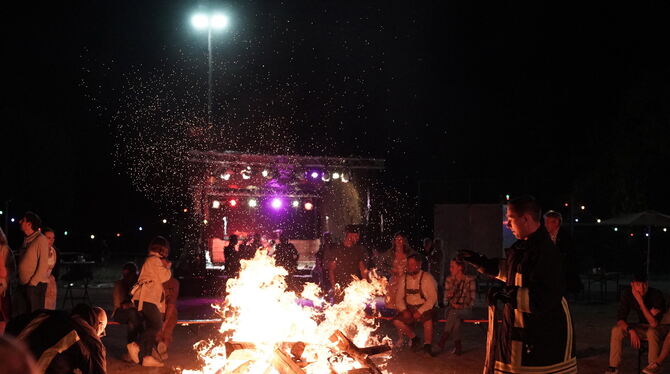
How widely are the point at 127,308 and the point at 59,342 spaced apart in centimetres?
512

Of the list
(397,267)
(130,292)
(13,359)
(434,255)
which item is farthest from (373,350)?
(434,255)

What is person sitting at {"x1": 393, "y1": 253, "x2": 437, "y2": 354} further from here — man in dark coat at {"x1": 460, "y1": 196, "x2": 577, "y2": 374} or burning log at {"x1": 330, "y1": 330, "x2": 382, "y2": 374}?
man in dark coat at {"x1": 460, "y1": 196, "x2": 577, "y2": 374}

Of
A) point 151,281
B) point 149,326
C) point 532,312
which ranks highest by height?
point 532,312

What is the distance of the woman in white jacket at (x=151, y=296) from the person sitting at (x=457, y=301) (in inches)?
165

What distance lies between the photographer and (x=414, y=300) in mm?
10328

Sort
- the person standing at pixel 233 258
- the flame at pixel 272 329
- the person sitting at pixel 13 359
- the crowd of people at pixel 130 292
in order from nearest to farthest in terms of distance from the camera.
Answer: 1. the person sitting at pixel 13 359
2. the flame at pixel 272 329
3. the crowd of people at pixel 130 292
4. the person standing at pixel 233 258

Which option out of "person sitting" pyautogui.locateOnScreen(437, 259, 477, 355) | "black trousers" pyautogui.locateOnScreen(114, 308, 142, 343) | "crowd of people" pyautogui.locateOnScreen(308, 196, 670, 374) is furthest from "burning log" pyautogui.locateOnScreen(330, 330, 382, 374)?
"black trousers" pyautogui.locateOnScreen(114, 308, 142, 343)

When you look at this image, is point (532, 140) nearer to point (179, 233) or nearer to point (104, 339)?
point (179, 233)

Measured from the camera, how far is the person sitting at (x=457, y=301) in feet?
33.2

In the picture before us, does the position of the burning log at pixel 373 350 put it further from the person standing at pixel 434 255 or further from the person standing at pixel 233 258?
the person standing at pixel 233 258

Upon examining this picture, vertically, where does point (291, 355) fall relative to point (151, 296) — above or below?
below

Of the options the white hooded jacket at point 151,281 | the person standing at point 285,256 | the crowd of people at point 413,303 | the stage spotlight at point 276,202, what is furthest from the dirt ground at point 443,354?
the stage spotlight at point 276,202

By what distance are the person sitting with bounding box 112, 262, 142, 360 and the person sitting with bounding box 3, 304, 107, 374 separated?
485 cm

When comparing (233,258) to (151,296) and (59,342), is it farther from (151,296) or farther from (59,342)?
(59,342)
